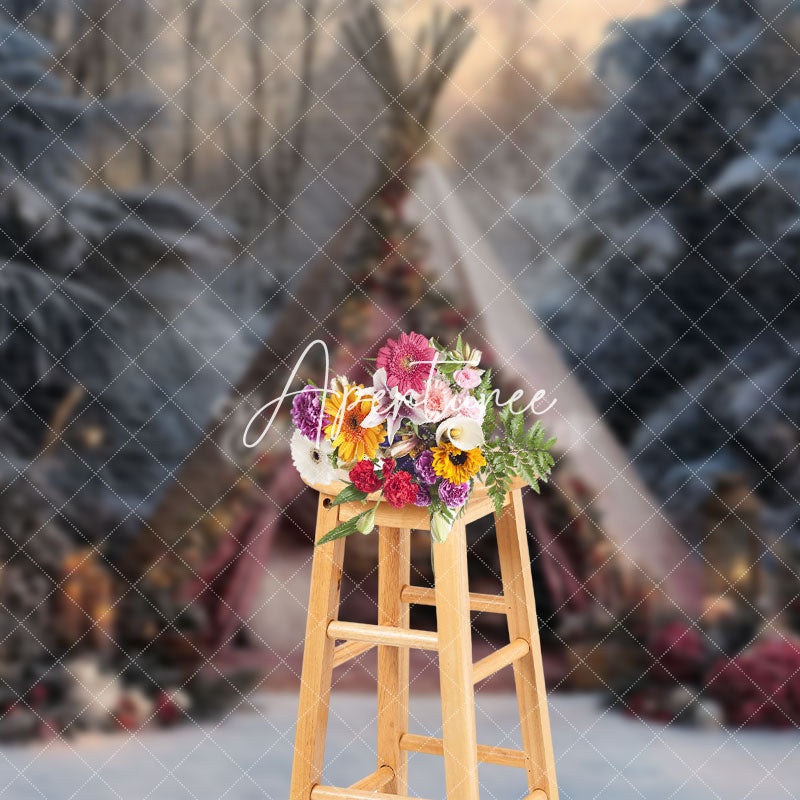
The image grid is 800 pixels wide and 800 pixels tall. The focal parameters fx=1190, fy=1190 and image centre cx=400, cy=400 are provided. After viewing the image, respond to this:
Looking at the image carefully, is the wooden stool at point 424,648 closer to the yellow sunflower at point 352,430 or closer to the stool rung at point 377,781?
the stool rung at point 377,781

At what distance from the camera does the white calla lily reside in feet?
6.65

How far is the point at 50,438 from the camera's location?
12.4 ft

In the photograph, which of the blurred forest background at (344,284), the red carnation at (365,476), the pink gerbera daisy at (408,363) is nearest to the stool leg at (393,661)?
the red carnation at (365,476)

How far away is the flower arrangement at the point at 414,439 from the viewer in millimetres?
2033

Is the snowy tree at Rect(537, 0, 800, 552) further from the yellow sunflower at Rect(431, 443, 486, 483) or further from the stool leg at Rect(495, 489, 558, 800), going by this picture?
the yellow sunflower at Rect(431, 443, 486, 483)

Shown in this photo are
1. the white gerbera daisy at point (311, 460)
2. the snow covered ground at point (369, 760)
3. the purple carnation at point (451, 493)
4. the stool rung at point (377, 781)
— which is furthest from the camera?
the snow covered ground at point (369, 760)

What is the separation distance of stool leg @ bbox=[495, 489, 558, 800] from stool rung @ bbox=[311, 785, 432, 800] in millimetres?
315

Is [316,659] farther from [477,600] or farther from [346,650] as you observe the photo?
[477,600]

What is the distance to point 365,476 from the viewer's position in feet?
6.79

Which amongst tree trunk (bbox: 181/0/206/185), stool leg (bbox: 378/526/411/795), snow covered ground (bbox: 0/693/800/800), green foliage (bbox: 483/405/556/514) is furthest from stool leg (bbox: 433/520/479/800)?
tree trunk (bbox: 181/0/206/185)

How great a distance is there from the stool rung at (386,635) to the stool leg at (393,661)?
249mm

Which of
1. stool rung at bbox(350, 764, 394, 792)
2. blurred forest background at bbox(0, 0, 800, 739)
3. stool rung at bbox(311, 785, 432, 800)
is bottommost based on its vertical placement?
stool rung at bbox(311, 785, 432, 800)

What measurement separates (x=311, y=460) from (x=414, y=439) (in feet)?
0.65

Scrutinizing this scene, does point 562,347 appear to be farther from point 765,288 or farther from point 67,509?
point 67,509
